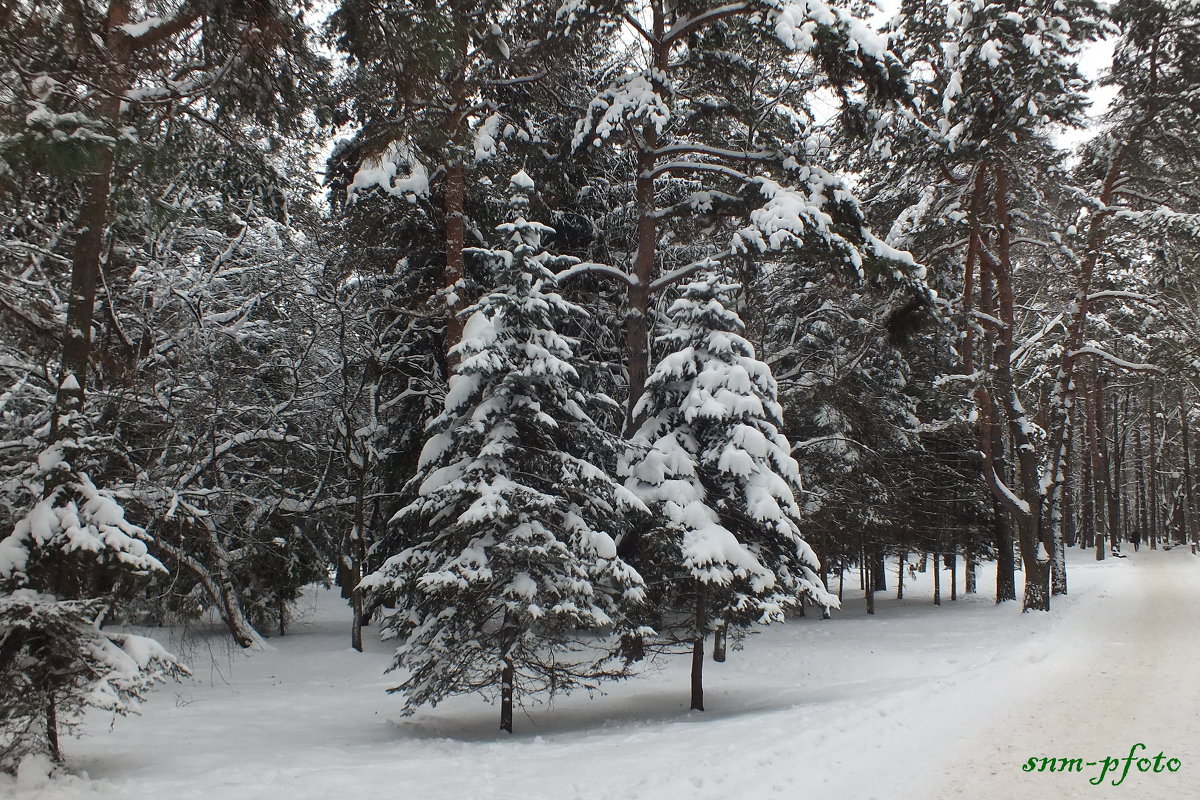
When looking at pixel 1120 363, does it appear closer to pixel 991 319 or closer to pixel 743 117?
pixel 991 319

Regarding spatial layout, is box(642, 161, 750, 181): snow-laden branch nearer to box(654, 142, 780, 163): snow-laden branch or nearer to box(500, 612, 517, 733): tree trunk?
box(654, 142, 780, 163): snow-laden branch

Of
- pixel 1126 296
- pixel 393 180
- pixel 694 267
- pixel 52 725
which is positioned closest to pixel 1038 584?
pixel 1126 296

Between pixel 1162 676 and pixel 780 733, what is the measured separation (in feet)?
19.7

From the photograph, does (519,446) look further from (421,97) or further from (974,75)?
(974,75)

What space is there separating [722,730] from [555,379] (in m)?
5.00

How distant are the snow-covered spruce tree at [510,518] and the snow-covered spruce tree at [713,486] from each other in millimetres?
803

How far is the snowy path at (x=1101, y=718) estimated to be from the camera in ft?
21.3

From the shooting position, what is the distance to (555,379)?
443 inches

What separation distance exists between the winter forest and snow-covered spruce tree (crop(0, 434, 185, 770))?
0.15 feet

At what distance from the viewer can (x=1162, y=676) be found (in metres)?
10.7

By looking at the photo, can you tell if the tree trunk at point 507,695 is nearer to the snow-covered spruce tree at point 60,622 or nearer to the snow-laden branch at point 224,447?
the snow-covered spruce tree at point 60,622

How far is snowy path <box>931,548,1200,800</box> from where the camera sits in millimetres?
6500

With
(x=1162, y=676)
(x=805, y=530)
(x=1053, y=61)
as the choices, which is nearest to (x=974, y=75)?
(x=1053, y=61)

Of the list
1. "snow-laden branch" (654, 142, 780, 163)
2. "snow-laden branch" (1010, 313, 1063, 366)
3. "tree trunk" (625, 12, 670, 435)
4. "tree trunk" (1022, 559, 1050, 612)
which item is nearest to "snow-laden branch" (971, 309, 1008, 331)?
"snow-laden branch" (1010, 313, 1063, 366)
